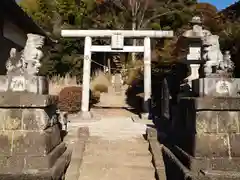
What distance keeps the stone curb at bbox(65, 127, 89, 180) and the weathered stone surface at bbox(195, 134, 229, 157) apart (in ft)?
8.13

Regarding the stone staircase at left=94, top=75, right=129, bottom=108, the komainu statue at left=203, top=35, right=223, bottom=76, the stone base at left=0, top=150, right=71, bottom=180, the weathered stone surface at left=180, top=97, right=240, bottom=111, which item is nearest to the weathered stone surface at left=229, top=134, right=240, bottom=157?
the weathered stone surface at left=180, top=97, right=240, bottom=111

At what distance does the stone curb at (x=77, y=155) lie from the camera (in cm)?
547

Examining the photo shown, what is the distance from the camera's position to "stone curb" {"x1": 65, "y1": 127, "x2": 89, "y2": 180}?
215 inches

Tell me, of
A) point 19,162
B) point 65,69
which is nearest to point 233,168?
point 19,162

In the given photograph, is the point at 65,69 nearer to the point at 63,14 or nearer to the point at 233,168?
the point at 63,14

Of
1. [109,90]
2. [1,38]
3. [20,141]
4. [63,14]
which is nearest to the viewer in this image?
[20,141]

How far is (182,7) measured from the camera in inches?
978

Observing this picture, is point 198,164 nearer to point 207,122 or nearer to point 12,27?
point 207,122

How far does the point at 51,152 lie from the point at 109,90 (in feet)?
55.5

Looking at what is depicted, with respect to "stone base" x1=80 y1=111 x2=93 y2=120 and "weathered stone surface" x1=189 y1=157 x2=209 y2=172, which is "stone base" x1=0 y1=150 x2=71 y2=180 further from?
"stone base" x1=80 y1=111 x2=93 y2=120

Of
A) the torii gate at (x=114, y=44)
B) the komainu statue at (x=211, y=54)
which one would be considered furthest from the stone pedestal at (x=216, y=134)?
the torii gate at (x=114, y=44)

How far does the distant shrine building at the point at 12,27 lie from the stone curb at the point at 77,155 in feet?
13.7

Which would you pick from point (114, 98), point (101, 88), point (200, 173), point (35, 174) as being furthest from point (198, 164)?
point (101, 88)

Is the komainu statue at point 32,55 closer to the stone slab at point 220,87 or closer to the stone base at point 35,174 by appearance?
the stone base at point 35,174
